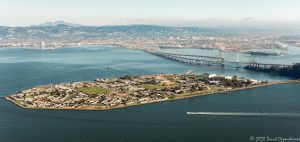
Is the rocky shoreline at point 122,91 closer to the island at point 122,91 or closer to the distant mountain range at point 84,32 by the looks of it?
the island at point 122,91

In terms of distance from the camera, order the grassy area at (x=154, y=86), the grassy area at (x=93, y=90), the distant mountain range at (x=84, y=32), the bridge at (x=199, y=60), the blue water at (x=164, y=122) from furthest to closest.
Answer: the distant mountain range at (x=84, y=32) → the bridge at (x=199, y=60) → the grassy area at (x=154, y=86) → the grassy area at (x=93, y=90) → the blue water at (x=164, y=122)

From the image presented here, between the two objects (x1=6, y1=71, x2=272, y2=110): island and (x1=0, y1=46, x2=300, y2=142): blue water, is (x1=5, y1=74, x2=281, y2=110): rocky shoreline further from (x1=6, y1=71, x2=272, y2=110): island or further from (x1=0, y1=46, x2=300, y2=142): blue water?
(x1=0, y1=46, x2=300, y2=142): blue water

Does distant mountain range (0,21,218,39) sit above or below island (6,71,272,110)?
above

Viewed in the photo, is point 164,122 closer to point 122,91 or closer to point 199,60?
point 122,91

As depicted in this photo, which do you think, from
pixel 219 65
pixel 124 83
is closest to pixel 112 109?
pixel 124 83

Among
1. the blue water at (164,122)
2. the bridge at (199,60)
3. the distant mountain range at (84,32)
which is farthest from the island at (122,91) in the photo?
the distant mountain range at (84,32)

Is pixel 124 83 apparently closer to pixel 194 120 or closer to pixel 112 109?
pixel 112 109

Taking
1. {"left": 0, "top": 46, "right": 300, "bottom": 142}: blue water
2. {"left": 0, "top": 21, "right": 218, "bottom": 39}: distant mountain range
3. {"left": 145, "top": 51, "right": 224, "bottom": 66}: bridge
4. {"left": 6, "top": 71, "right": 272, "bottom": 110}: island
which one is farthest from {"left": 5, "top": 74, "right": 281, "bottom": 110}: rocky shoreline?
{"left": 0, "top": 21, "right": 218, "bottom": 39}: distant mountain range

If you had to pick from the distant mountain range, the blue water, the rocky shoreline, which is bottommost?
the blue water
